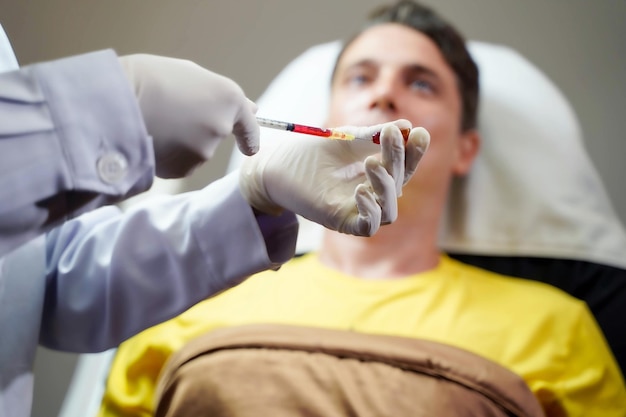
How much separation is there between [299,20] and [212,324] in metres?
0.40

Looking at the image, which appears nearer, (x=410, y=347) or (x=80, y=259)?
(x=80, y=259)

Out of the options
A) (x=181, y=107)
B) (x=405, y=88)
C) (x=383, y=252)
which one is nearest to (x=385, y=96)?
(x=405, y=88)

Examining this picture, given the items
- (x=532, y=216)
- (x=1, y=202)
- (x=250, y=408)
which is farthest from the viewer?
(x=532, y=216)

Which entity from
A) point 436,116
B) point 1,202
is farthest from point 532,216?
point 1,202

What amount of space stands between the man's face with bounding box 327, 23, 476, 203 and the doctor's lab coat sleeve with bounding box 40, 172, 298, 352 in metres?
0.22

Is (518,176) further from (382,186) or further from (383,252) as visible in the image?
(382,186)

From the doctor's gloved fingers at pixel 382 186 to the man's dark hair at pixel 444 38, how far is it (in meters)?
0.53

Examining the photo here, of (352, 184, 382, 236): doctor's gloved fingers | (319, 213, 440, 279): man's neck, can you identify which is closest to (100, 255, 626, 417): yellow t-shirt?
(319, 213, 440, 279): man's neck

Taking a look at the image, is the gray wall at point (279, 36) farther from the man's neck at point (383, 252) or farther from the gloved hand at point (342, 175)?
the man's neck at point (383, 252)

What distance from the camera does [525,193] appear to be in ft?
3.10

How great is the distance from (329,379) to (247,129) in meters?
0.30

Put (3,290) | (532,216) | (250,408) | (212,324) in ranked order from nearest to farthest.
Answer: (3,290) → (250,408) → (212,324) → (532,216)

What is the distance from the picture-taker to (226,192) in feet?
1.58

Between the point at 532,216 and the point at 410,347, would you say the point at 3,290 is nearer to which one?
the point at 410,347
